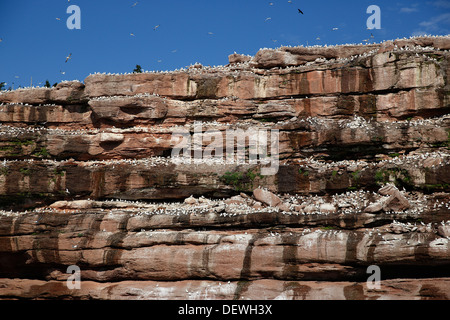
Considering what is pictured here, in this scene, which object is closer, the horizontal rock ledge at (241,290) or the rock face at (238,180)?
the horizontal rock ledge at (241,290)

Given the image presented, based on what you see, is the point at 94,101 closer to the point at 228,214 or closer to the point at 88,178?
the point at 88,178

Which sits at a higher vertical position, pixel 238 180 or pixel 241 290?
pixel 238 180

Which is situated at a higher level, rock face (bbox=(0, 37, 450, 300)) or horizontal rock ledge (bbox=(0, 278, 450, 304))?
rock face (bbox=(0, 37, 450, 300))

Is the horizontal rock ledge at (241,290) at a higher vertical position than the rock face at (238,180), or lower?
lower

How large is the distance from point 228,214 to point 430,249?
32.4 feet

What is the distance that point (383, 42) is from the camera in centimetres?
2966

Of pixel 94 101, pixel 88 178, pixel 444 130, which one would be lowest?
pixel 88 178

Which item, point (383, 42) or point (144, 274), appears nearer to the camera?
point (144, 274)

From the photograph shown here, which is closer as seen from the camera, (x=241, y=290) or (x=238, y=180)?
(x=241, y=290)

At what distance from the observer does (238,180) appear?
24.5 meters

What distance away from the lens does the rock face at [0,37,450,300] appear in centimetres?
1869

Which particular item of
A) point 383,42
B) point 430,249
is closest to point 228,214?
point 430,249

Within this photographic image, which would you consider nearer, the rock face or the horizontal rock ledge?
the horizontal rock ledge

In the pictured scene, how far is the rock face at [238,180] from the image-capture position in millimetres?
18688
